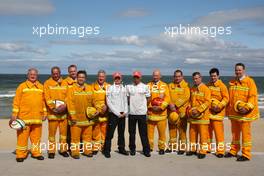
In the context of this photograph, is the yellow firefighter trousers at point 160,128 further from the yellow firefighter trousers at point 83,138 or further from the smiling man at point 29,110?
the smiling man at point 29,110

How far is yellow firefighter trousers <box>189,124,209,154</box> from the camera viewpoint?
24.9 feet

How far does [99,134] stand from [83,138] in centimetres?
45

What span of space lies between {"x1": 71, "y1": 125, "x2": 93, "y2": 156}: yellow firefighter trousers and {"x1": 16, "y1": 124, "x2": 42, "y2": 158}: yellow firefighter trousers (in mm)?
701

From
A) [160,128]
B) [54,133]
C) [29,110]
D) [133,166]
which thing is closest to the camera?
[133,166]

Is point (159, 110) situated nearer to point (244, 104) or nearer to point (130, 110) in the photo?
point (130, 110)

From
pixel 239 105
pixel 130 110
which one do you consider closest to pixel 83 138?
pixel 130 110

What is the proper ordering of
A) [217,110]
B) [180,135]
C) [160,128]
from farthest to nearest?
[180,135], [160,128], [217,110]

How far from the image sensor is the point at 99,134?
7.91 m

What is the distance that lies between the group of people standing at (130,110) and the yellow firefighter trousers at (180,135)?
0.9 inches

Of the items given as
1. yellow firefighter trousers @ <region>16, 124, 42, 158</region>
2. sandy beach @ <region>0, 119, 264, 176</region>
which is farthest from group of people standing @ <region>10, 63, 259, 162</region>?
sandy beach @ <region>0, 119, 264, 176</region>

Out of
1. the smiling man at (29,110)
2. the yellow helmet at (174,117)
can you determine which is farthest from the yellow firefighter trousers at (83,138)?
the yellow helmet at (174,117)

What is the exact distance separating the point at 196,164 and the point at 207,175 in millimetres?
712

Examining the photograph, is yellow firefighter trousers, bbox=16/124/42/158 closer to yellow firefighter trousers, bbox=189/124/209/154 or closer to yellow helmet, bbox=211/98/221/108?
yellow firefighter trousers, bbox=189/124/209/154

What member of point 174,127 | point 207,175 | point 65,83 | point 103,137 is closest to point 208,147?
point 174,127
